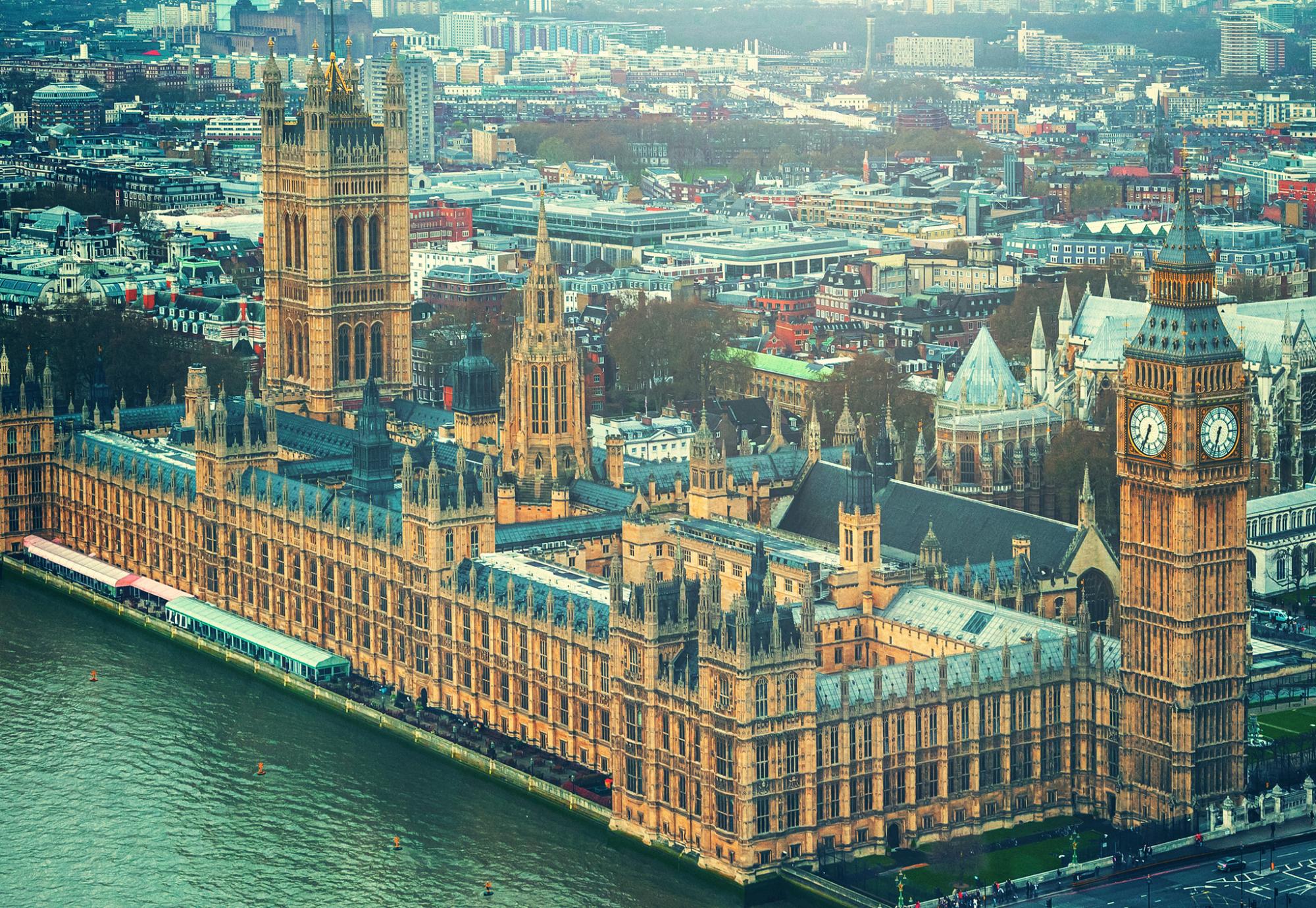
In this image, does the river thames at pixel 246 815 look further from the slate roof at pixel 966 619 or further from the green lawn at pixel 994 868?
the slate roof at pixel 966 619

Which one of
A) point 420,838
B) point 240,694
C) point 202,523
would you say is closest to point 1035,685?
point 420,838

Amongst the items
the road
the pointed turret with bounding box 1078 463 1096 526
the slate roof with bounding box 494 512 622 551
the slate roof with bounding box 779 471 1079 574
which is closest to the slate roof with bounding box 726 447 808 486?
the slate roof with bounding box 779 471 1079 574

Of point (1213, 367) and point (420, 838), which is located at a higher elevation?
point (1213, 367)

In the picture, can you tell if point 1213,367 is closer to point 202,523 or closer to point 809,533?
point 809,533

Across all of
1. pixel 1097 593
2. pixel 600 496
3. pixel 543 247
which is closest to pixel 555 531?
pixel 600 496

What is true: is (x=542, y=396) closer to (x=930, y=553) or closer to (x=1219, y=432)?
(x=930, y=553)

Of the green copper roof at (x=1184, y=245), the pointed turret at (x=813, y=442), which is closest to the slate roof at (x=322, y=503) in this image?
the pointed turret at (x=813, y=442)
